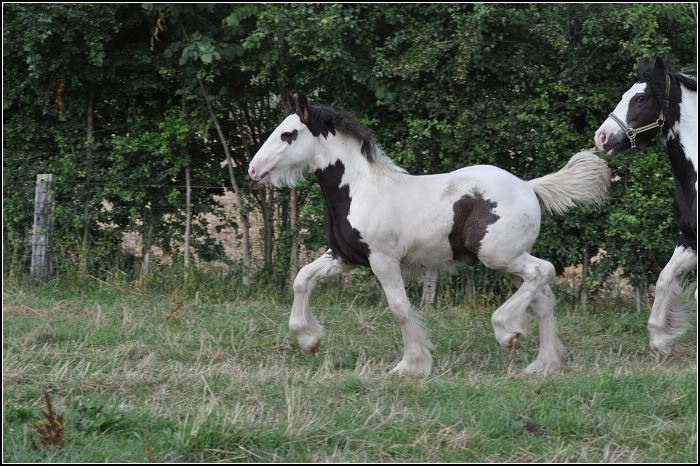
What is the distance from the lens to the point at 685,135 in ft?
22.6

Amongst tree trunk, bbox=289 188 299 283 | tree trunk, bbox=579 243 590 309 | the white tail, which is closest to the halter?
the white tail

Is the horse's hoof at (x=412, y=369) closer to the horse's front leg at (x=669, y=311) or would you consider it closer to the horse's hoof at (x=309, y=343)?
the horse's hoof at (x=309, y=343)

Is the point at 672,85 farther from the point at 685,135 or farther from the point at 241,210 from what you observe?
the point at 241,210

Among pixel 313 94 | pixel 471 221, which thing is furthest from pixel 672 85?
pixel 313 94

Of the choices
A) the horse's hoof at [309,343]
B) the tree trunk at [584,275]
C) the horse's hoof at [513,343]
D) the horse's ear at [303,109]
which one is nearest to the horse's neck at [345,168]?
the horse's ear at [303,109]

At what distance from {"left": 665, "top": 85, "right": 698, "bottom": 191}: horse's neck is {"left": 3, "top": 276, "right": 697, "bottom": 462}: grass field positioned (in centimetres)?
154

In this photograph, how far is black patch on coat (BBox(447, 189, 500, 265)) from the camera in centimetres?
694

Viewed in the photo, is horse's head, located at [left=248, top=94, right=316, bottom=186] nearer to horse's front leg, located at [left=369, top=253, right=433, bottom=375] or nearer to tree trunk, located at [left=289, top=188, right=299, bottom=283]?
horse's front leg, located at [left=369, top=253, right=433, bottom=375]

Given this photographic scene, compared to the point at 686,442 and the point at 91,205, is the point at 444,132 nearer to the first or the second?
the point at 91,205

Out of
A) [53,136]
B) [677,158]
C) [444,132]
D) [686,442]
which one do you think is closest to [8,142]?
[53,136]

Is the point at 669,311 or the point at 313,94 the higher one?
the point at 313,94

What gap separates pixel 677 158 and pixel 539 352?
1799mm

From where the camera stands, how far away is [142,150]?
1029 cm

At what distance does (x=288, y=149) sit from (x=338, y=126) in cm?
44
